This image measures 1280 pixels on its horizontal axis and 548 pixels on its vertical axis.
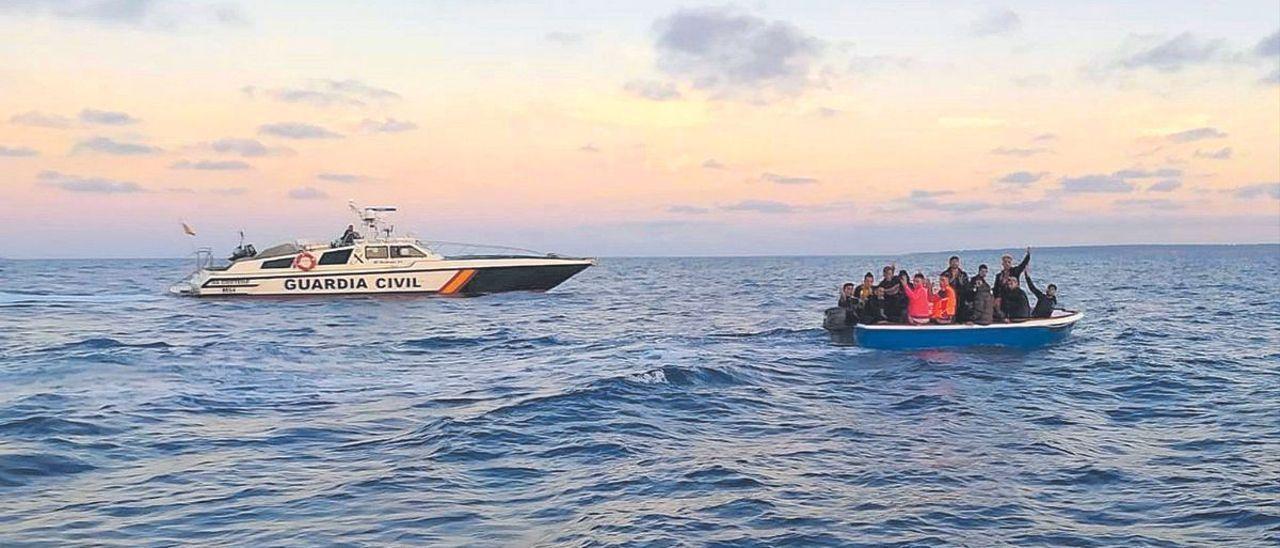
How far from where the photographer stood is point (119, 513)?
29.5ft

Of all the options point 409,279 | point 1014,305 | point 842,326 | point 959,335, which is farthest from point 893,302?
point 409,279

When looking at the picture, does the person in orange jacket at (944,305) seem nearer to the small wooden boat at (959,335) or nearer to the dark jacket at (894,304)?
the small wooden boat at (959,335)

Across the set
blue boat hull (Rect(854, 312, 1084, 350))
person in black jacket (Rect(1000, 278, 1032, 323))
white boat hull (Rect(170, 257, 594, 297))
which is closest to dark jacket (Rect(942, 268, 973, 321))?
blue boat hull (Rect(854, 312, 1084, 350))

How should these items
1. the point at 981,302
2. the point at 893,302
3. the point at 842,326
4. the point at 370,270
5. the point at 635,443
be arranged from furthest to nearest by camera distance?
1. the point at 370,270
2. the point at 842,326
3. the point at 893,302
4. the point at 981,302
5. the point at 635,443

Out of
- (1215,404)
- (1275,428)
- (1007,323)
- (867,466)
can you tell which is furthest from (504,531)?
(1007,323)

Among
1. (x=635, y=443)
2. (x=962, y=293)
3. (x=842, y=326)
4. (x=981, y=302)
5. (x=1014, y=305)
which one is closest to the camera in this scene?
(x=635, y=443)

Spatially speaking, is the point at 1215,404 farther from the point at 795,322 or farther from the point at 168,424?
Result: the point at 795,322

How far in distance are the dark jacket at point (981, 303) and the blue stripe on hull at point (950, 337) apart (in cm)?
24

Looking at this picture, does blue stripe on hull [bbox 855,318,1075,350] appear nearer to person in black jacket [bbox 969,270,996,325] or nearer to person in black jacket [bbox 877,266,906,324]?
person in black jacket [bbox 969,270,996,325]

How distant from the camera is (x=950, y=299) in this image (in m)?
20.8

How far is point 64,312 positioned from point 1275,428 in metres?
35.1

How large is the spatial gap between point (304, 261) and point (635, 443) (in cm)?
2960

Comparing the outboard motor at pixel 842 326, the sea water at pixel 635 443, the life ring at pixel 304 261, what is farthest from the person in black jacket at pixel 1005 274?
the life ring at pixel 304 261

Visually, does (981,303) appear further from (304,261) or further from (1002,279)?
(304,261)
